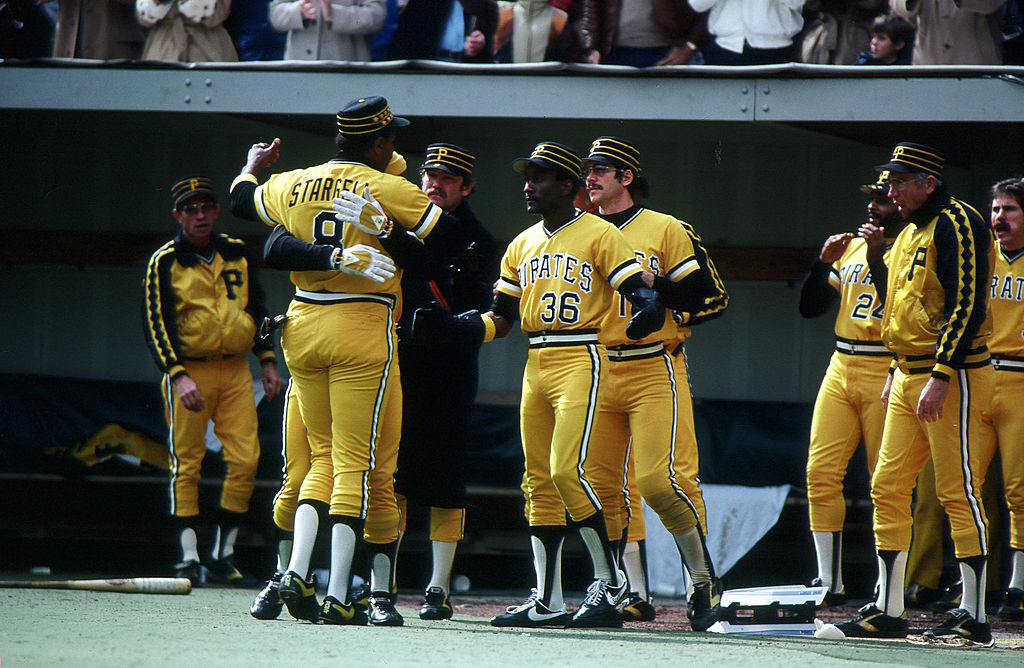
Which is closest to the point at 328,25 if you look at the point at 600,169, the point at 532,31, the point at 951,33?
the point at 532,31

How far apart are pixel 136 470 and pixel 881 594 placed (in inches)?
165

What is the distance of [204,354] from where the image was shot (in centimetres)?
609

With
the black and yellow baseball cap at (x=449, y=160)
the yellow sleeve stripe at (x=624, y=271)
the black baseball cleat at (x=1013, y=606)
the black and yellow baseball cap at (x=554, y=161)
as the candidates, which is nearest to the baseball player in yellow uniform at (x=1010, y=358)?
the black baseball cleat at (x=1013, y=606)

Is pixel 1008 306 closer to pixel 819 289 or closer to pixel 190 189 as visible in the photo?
pixel 819 289

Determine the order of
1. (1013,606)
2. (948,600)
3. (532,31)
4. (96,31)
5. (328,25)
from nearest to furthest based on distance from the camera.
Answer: (1013,606), (948,600), (532,31), (328,25), (96,31)

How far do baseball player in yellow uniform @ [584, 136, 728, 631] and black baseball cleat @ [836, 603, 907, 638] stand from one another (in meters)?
0.50

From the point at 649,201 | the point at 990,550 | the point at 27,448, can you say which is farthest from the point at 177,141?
the point at 990,550

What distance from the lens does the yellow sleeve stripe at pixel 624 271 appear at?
430 centimetres

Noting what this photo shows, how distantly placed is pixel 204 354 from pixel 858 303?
3147 millimetres

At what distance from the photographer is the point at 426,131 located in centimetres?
Answer: 752

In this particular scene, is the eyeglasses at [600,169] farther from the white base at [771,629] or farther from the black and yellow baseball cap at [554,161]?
the white base at [771,629]

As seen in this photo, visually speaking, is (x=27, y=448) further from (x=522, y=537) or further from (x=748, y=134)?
(x=748, y=134)

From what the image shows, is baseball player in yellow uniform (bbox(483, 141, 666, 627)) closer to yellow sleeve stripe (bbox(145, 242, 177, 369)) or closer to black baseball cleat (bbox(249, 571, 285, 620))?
black baseball cleat (bbox(249, 571, 285, 620))

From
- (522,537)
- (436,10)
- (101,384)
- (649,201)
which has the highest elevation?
(436,10)
